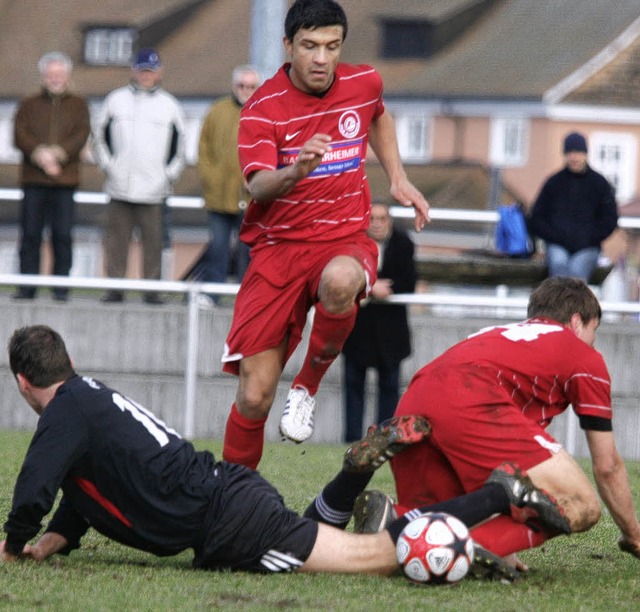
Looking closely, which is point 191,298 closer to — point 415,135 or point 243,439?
point 243,439

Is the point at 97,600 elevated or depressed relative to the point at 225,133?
depressed

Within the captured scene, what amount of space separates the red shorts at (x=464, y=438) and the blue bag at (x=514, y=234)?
7357 millimetres

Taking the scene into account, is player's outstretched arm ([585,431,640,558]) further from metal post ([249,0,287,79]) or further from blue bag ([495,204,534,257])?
metal post ([249,0,287,79])

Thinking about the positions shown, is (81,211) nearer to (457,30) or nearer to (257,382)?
(457,30)

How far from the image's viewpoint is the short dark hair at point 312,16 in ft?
23.9

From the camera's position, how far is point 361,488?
7.03 meters

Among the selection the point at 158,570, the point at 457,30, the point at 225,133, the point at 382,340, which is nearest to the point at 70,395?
the point at 158,570

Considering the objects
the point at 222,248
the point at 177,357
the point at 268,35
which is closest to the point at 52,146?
the point at 222,248

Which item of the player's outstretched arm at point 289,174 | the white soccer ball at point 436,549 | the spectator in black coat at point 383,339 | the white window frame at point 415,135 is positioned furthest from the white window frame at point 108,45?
the white soccer ball at point 436,549

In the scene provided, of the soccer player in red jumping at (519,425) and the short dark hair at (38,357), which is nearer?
the short dark hair at (38,357)

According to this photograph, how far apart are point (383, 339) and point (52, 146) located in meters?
3.20

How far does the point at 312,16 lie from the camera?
7.29 m

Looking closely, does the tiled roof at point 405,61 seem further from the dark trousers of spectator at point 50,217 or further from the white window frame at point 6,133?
the dark trousers of spectator at point 50,217

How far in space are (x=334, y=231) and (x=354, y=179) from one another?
28 cm
